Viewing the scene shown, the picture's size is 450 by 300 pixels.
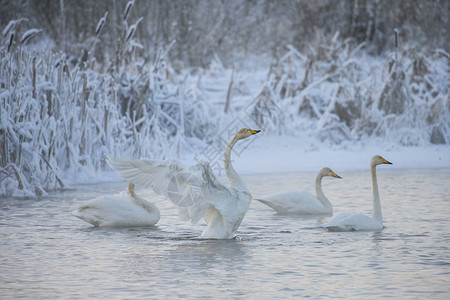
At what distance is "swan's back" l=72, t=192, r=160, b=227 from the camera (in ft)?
25.0

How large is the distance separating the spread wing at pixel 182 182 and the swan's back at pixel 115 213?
847 mm

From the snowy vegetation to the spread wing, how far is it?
10.2ft

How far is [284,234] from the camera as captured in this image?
720 cm

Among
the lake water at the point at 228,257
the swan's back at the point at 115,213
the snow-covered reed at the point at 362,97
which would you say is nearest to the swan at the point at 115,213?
the swan's back at the point at 115,213

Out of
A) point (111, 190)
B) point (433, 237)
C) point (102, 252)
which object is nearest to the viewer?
point (102, 252)

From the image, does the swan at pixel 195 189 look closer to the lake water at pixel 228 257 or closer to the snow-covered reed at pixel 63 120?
the lake water at pixel 228 257

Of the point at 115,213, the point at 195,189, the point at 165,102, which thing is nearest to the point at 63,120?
the point at 115,213

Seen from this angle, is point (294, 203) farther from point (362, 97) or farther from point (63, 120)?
point (362, 97)

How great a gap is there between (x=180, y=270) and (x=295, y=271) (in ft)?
2.72

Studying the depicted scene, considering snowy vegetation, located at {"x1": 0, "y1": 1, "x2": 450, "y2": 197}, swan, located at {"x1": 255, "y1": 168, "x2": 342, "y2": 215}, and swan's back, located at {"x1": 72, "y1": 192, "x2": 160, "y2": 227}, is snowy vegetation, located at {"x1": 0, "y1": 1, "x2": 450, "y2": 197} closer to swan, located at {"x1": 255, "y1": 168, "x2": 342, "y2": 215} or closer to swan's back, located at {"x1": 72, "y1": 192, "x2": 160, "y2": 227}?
swan's back, located at {"x1": 72, "y1": 192, "x2": 160, "y2": 227}

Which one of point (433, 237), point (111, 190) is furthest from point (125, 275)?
point (111, 190)

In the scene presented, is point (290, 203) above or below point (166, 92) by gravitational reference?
below

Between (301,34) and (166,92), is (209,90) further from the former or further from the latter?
(301,34)

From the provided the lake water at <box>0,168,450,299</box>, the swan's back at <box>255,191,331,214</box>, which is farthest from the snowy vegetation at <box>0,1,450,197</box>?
the swan's back at <box>255,191,331,214</box>
